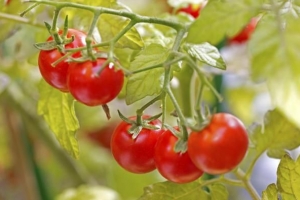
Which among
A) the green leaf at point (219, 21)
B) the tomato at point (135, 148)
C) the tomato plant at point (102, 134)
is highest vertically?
the green leaf at point (219, 21)

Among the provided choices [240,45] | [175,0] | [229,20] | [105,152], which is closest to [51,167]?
[105,152]

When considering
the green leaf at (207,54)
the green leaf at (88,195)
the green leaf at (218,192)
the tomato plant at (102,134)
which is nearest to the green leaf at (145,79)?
the green leaf at (207,54)

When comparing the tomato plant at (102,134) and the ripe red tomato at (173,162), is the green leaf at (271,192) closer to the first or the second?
the ripe red tomato at (173,162)

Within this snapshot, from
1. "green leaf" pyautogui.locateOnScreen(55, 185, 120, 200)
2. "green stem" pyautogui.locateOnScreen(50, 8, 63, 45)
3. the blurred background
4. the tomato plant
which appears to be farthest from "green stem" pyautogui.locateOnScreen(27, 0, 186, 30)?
the tomato plant

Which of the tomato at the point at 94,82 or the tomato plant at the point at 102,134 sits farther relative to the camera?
the tomato plant at the point at 102,134

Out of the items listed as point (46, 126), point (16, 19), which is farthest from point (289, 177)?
point (46, 126)

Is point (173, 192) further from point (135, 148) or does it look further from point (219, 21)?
point (219, 21)
